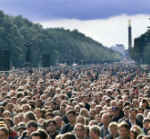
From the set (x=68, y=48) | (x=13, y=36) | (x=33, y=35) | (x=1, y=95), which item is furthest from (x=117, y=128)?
(x=68, y=48)

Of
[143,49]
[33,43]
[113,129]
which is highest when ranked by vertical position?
[33,43]

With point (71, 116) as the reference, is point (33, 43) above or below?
above

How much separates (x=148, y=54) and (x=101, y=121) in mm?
115399

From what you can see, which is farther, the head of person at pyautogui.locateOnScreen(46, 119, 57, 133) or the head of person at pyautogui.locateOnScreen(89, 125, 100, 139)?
the head of person at pyautogui.locateOnScreen(46, 119, 57, 133)

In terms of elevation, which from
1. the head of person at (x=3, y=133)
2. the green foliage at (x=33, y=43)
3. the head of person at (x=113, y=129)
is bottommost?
the head of person at (x=113, y=129)

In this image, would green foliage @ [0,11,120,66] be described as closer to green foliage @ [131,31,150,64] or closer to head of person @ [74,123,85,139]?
green foliage @ [131,31,150,64]

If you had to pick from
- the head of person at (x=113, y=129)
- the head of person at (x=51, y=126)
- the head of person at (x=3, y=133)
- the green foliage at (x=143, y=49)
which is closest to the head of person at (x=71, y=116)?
the head of person at (x=51, y=126)

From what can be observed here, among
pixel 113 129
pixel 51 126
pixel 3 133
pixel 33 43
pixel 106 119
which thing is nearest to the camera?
pixel 3 133

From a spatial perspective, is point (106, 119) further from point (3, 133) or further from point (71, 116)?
point (3, 133)

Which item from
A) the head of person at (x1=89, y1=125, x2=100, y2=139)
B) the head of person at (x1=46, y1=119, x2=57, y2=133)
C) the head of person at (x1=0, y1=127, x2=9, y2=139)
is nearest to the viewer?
the head of person at (x1=0, y1=127, x2=9, y2=139)

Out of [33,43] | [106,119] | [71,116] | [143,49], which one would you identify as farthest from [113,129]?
[143,49]

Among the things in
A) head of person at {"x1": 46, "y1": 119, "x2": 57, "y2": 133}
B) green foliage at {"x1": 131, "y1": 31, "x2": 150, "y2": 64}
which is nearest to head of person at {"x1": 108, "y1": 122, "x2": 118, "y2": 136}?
head of person at {"x1": 46, "y1": 119, "x2": 57, "y2": 133}

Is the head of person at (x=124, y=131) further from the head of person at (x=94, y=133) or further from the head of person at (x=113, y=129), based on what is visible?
the head of person at (x=113, y=129)

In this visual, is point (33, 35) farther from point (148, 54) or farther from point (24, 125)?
point (24, 125)
